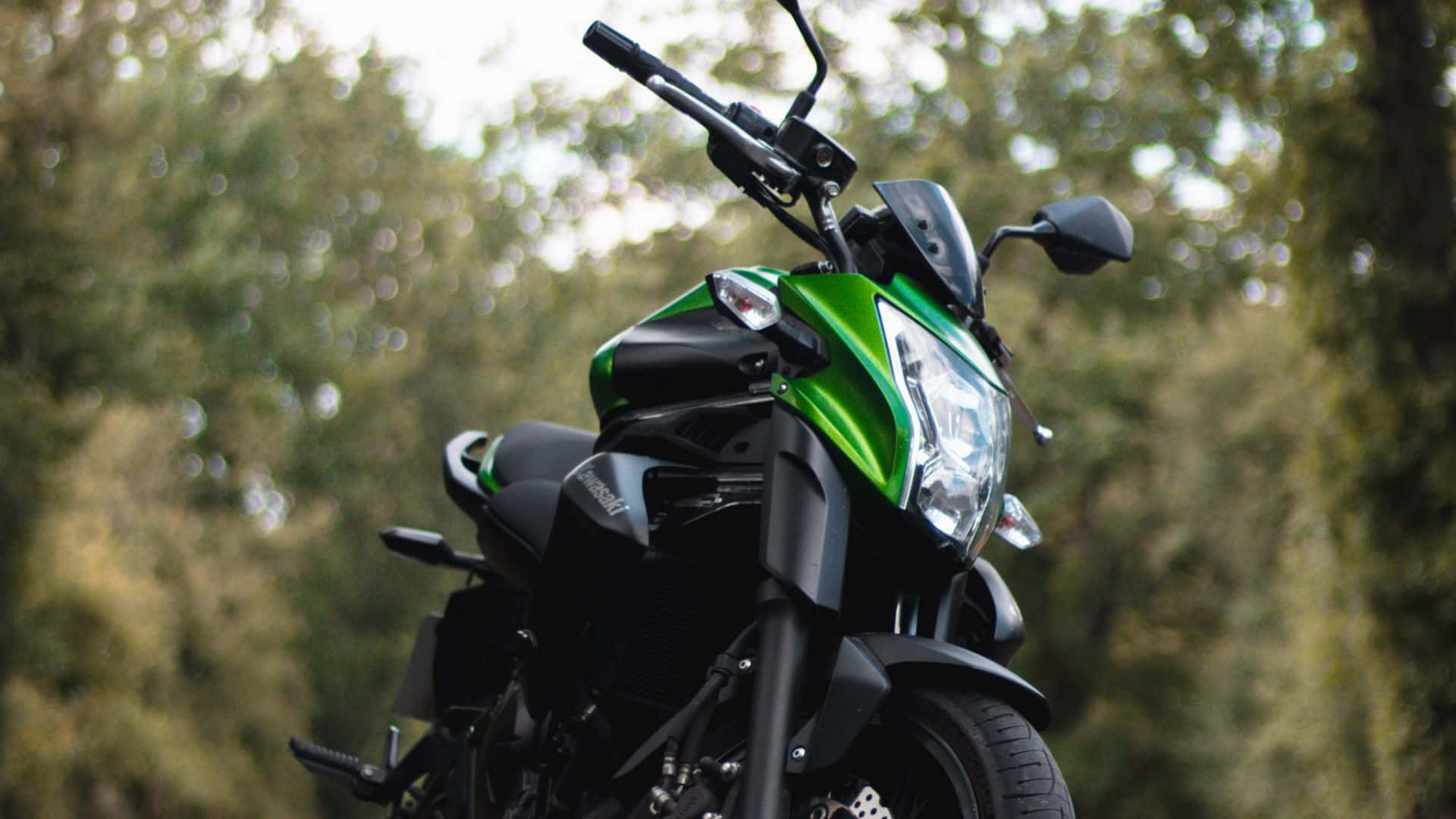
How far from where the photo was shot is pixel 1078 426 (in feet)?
63.2

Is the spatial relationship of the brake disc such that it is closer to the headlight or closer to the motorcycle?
the motorcycle

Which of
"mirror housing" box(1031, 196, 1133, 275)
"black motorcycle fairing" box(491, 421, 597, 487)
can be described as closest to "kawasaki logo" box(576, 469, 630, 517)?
"black motorcycle fairing" box(491, 421, 597, 487)

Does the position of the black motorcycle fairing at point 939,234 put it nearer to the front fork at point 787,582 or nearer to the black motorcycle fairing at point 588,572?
the front fork at point 787,582

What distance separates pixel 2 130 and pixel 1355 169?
1056cm


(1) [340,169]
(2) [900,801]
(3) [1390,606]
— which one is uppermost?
(1) [340,169]

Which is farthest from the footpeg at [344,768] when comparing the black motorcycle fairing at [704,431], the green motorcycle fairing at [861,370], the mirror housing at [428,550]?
the green motorcycle fairing at [861,370]

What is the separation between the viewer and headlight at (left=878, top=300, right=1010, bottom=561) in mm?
3002

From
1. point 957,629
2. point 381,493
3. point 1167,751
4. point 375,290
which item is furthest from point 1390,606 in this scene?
point 375,290

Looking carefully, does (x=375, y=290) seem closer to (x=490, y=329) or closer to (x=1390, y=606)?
(x=490, y=329)

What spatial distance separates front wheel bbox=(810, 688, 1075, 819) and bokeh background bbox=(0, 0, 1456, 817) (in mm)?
5804

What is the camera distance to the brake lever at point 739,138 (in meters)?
3.26

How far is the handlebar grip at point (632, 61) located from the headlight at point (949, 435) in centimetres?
59

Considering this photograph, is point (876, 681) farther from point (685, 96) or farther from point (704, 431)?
point (685, 96)

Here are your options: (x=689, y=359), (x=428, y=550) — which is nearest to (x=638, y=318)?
(x=428, y=550)
